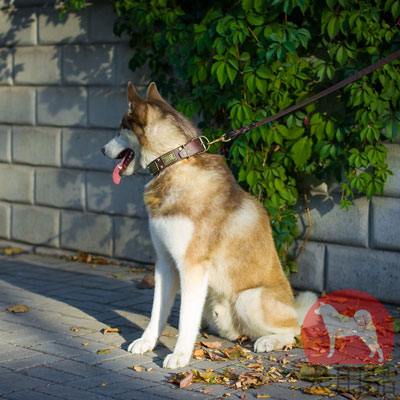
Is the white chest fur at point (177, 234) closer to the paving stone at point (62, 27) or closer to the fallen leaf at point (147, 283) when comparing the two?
the fallen leaf at point (147, 283)

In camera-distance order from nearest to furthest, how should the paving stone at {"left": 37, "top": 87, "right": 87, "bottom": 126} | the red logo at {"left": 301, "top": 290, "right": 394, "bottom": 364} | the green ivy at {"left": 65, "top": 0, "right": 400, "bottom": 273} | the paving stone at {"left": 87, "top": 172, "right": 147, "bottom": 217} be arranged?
the red logo at {"left": 301, "top": 290, "right": 394, "bottom": 364}, the green ivy at {"left": 65, "top": 0, "right": 400, "bottom": 273}, the paving stone at {"left": 87, "top": 172, "right": 147, "bottom": 217}, the paving stone at {"left": 37, "top": 87, "right": 87, "bottom": 126}

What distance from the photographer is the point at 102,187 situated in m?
7.66

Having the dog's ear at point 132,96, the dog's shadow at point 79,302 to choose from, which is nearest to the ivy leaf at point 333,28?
the dog's ear at point 132,96

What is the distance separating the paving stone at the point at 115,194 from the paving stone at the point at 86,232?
0.13m

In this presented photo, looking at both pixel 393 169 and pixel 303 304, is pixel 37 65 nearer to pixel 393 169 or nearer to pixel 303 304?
pixel 393 169

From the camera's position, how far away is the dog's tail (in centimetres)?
479

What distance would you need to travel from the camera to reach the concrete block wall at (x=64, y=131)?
7484 mm

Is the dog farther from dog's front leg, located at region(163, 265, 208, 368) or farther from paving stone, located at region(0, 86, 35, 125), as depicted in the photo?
paving stone, located at region(0, 86, 35, 125)

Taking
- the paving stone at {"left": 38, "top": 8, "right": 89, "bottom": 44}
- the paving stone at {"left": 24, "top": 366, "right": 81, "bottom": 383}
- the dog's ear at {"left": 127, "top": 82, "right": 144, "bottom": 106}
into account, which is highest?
the paving stone at {"left": 38, "top": 8, "right": 89, "bottom": 44}

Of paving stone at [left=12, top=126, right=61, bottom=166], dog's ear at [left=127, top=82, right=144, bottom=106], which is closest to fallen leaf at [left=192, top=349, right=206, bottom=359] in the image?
dog's ear at [left=127, top=82, right=144, bottom=106]

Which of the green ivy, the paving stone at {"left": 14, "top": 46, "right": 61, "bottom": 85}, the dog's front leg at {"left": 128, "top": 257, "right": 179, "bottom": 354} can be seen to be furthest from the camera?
the paving stone at {"left": 14, "top": 46, "right": 61, "bottom": 85}

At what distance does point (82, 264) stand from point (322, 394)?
173 inches

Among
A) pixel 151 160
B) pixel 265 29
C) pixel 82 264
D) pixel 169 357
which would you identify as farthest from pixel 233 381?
pixel 82 264

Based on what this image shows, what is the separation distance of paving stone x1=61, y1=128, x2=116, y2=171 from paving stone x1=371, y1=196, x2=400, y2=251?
2943 millimetres
